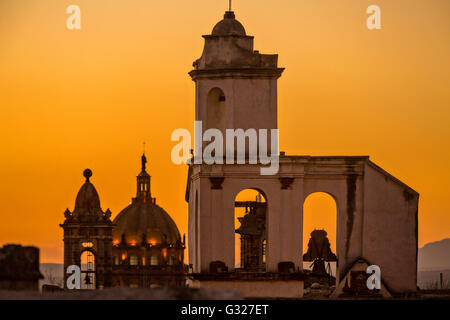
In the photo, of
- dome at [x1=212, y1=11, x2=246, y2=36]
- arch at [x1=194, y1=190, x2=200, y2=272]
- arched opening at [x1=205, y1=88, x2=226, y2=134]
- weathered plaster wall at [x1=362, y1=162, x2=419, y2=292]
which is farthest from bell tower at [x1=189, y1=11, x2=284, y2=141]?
weathered plaster wall at [x1=362, y1=162, x2=419, y2=292]

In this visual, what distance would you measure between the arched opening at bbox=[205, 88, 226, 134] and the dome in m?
2.14

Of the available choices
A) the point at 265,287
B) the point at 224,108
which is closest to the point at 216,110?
the point at 224,108

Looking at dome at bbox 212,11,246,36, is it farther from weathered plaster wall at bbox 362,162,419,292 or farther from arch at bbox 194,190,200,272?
weathered plaster wall at bbox 362,162,419,292

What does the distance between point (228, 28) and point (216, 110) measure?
3141mm

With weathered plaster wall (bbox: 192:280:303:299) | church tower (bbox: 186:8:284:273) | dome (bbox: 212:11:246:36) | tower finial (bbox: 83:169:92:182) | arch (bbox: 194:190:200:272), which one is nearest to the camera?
Result: weathered plaster wall (bbox: 192:280:303:299)

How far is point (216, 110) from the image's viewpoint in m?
69.2

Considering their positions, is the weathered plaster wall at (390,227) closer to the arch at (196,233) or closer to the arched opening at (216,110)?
the arched opening at (216,110)

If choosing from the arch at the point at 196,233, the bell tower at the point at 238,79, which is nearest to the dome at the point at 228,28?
the bell tower at the point at 238,79

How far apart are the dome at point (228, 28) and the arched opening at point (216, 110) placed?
7.02ft

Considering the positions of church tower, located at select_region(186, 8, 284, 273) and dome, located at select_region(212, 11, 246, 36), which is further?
dome, located at select_region(212, 11, 246, 36)

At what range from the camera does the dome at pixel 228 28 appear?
6856 centimetres

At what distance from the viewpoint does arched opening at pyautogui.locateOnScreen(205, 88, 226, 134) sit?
68.8 m

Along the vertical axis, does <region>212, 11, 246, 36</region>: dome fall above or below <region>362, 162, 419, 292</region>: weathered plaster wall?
above

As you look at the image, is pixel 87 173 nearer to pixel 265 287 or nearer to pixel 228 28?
pixel 228 28
